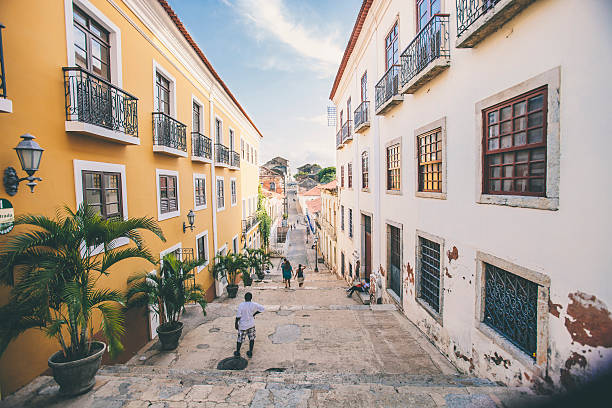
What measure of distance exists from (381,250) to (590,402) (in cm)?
718

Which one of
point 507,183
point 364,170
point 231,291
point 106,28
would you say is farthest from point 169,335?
point 364,170

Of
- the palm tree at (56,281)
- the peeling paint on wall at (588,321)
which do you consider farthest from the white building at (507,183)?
the palm tree at (56,281)

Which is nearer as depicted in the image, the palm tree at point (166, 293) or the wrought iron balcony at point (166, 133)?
the palm tree at point (166, 293)

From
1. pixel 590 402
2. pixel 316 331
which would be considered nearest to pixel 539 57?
pixel 590 402

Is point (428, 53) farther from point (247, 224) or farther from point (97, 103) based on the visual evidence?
point (247, 224)

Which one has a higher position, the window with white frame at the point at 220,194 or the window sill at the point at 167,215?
the window with white frame at the point at 220,194

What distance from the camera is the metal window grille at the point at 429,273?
6.34m

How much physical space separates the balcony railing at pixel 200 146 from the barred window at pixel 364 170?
20.4 ft

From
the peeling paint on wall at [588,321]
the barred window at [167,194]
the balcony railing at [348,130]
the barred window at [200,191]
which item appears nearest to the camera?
the peeling paint on wall at [588,321]

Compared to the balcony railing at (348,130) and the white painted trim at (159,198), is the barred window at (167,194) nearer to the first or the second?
the white painted trim at (159,198)

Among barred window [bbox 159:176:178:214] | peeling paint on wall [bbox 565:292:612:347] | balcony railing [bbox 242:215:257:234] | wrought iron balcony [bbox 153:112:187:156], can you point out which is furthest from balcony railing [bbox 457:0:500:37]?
balcony railing [bbox 242:215:257:234]

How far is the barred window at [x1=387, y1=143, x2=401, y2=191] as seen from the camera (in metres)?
8.50

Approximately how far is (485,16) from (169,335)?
7981 mm

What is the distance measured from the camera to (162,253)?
7945 mm
